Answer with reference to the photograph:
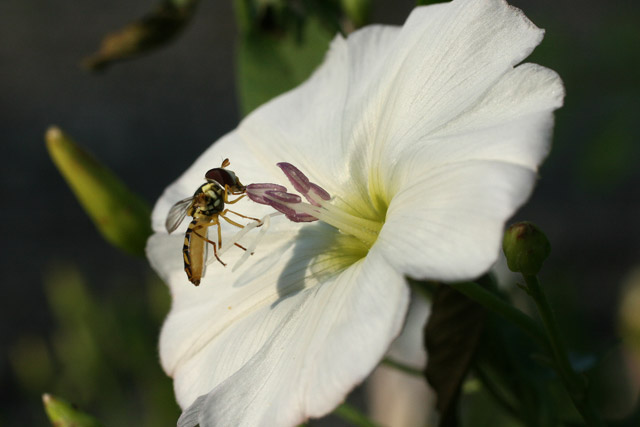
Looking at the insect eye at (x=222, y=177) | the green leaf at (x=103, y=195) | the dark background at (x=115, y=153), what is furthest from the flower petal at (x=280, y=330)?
the dark background at (x=115, y=153)

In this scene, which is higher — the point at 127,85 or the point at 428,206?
the point at 428,206

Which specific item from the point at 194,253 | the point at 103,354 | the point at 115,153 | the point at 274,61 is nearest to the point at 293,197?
the point at 194,253

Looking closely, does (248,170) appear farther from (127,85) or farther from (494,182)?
(127,85)

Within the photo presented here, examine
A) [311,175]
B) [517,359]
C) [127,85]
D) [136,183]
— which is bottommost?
[136,183]

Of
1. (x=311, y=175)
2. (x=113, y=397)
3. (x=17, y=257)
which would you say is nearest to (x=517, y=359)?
(x=311, y=175)

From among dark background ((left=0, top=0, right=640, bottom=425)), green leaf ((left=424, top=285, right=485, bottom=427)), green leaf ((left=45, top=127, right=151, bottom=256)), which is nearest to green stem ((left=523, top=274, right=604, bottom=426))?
green leaf ((left=424, top=285, right=485, bottom=427))

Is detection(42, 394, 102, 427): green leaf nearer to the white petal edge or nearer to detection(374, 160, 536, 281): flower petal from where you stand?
the white petal edge

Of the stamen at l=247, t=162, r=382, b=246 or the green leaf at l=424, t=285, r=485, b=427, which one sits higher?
the stamen at l=247, t=162, r=382, b=246
